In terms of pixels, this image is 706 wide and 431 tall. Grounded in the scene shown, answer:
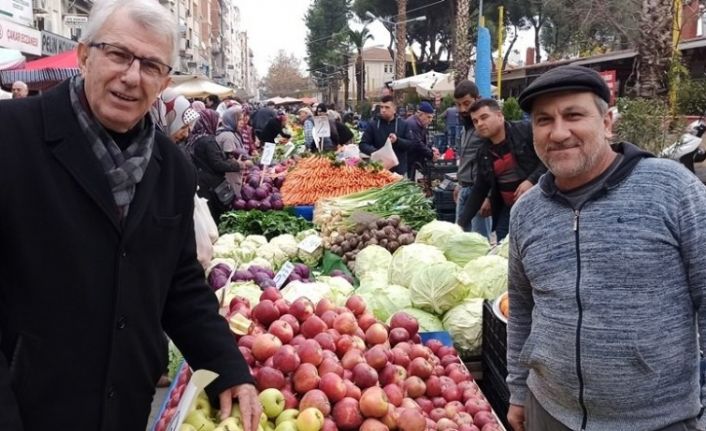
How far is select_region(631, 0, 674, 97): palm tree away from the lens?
8.26m

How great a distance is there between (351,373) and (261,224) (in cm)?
462

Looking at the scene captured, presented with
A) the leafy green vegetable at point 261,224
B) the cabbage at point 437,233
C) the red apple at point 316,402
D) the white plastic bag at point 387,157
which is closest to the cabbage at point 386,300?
the cabbage at point 437,233

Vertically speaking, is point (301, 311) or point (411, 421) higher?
point (301, 311)

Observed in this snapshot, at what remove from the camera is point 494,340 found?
352 centimetres

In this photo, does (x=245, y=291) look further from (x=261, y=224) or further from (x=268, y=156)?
(x=268, y=156)

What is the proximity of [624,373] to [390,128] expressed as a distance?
830 centimetres

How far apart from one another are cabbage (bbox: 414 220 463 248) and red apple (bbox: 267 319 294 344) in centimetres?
251

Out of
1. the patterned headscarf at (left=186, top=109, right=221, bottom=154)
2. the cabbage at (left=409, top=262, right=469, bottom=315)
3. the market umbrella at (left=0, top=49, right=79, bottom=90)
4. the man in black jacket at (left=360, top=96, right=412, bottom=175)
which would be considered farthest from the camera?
the market umbrella at (left=0, top=49, right=79, bottom=90)

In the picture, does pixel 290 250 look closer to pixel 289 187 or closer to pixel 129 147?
pixel 289 187

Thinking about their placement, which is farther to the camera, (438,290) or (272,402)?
(438,290)

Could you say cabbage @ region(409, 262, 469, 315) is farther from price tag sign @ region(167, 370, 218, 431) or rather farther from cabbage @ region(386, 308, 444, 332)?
price tag sign @ region(167, 370, 218, 431)

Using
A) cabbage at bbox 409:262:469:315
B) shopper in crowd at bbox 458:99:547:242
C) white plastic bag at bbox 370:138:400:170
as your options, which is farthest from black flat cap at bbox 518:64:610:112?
white plastic bag at bbox 370:138:400:170

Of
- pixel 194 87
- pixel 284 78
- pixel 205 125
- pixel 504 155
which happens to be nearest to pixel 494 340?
pixel 504 155

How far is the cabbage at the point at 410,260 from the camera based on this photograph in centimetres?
462
